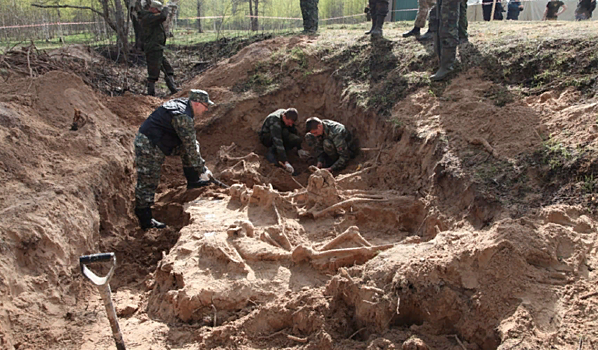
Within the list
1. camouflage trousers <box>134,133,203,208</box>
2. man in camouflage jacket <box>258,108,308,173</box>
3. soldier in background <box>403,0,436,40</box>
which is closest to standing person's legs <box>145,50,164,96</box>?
man in camouflage jacket <box>258,108,308,173</box>

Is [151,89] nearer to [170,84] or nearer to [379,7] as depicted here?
[170,84]

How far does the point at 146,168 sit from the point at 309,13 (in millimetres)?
5717

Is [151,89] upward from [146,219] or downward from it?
upward

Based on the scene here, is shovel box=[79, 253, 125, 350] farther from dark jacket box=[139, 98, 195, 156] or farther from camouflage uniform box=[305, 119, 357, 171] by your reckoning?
camouflage uniform box=[305, 119, 357, 171]

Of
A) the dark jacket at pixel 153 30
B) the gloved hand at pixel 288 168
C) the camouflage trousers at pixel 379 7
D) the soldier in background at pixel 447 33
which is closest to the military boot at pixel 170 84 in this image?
the dark jacket at pixel 153 30

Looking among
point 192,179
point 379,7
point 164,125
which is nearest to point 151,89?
point 192,179

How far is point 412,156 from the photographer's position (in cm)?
475

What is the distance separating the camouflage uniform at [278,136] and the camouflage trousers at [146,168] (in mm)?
1945

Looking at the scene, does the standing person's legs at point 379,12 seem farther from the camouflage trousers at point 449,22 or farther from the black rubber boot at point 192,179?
the black rubber boot at point 192,179

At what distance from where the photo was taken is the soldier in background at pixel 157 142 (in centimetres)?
484

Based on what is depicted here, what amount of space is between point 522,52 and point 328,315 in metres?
3.90

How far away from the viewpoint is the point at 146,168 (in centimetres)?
489

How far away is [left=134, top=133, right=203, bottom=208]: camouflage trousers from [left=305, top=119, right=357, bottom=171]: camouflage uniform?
89.4 inches

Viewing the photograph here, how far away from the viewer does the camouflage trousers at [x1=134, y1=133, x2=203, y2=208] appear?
4.84 meters
